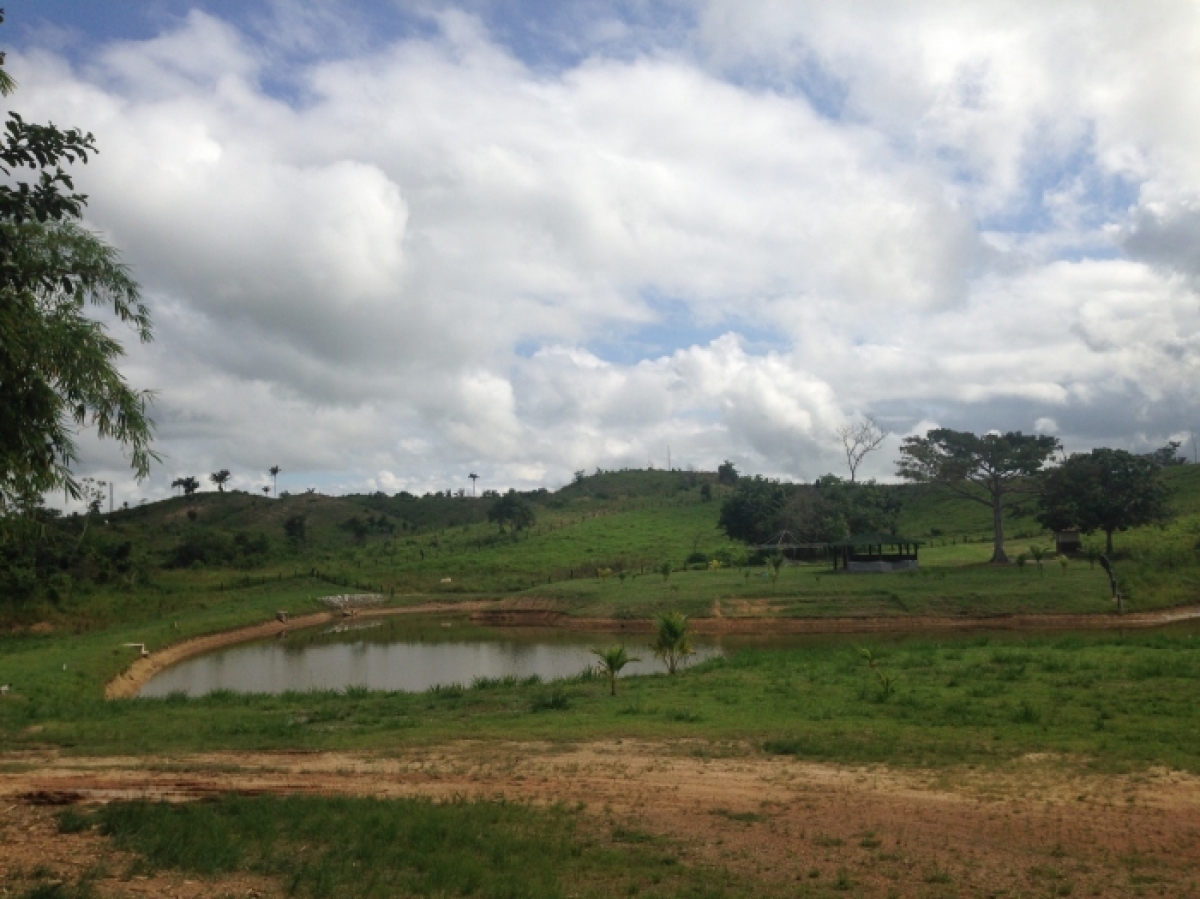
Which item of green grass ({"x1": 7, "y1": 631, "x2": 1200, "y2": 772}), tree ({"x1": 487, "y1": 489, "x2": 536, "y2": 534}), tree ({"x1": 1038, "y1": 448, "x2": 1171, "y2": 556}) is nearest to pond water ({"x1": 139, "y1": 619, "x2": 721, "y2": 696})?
green grass ({"x1": 7, "y1": 631, "x2": 1200, "y2": 772})

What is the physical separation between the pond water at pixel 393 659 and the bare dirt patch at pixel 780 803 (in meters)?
15.1

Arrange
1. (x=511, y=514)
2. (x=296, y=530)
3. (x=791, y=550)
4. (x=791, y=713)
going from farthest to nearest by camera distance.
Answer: (x=511, y=514), (x=296, y=530), (x=791, y=550), (x=791, y=713)

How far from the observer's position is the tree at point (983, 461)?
Answer: 55.8 metres

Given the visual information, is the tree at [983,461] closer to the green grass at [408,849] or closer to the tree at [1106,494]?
the tree at [1106,494]

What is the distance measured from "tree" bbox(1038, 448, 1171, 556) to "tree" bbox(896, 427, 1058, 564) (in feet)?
7.94

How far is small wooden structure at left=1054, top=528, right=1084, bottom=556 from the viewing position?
55062mm

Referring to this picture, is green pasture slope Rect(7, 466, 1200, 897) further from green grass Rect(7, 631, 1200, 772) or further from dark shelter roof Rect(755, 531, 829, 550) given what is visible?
dark shelter roof Rect(755, 531, 829, 550)

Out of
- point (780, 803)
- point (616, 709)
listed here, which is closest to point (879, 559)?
point (616, 709)

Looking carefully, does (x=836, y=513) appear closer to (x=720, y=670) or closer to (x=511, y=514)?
(x=511, y=514)

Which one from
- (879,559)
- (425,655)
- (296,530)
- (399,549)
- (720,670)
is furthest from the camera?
(296,530)

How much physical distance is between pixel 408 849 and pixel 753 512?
68.6 m

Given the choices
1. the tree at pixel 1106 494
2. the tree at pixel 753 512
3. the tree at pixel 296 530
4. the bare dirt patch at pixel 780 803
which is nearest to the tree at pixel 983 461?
the tree at pixel 1106 494

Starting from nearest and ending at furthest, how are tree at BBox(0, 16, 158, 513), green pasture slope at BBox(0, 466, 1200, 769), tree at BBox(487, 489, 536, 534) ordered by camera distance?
tree at BBox(0, 16, 158, 513), green pasture slope at BBox(0, 466, 1200, 769), tree at BBox(487, 489, 536, 534)

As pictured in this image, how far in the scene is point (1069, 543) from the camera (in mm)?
55812
